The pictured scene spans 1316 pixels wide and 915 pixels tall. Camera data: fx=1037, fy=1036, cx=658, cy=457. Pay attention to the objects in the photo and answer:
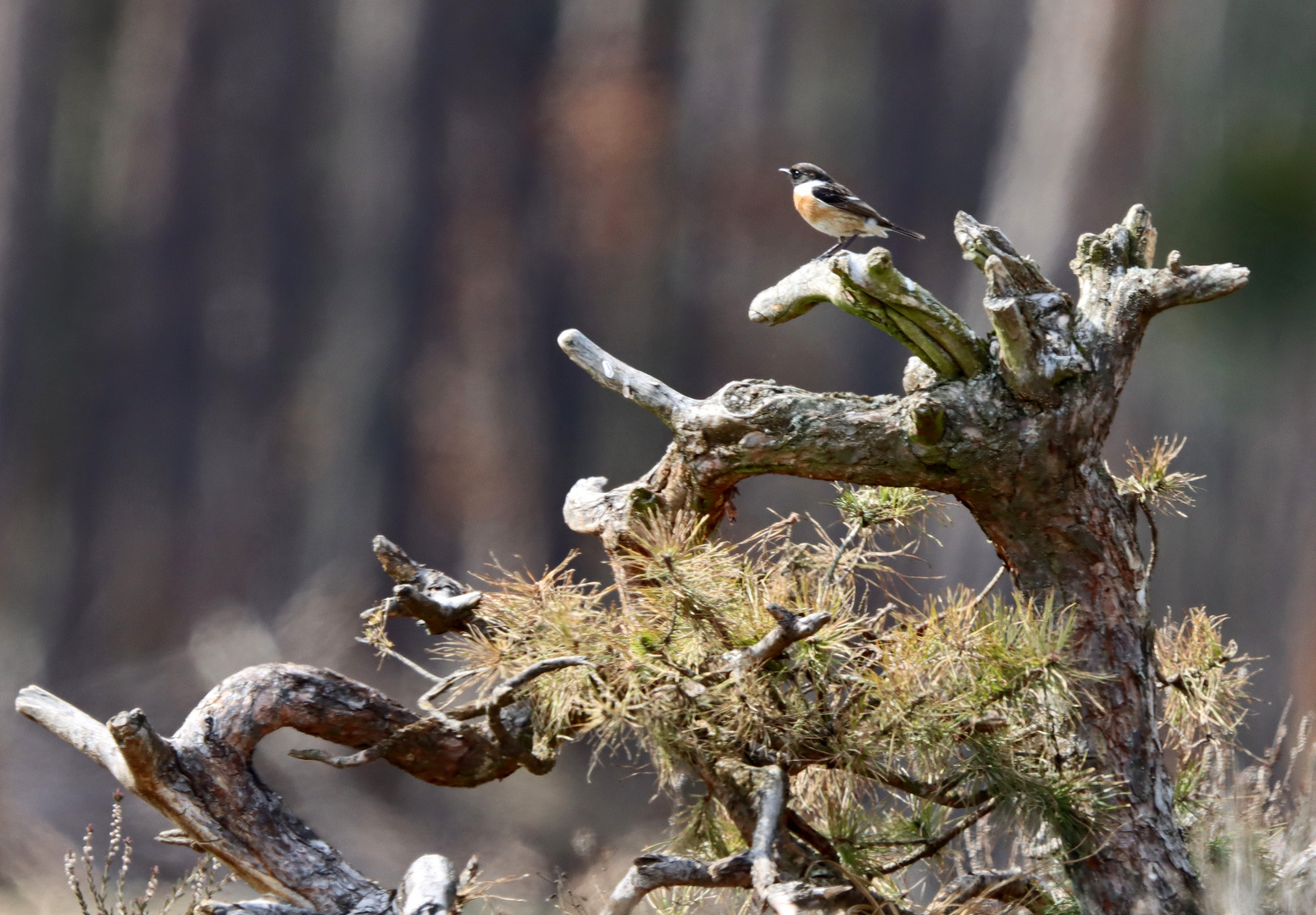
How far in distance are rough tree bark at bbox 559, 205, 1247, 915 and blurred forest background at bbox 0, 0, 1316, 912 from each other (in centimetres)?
144

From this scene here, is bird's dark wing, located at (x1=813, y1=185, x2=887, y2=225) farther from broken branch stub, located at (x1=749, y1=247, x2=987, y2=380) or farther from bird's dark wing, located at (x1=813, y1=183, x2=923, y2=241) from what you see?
broken branch stub, located at (x1=749, y1=247, x2=987, y2=380)

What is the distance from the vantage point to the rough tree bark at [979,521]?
123cm

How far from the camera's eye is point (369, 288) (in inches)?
Answer: 113

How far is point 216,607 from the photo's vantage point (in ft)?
9.19

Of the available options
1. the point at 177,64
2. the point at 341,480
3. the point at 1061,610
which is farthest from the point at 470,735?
the point at 177,64

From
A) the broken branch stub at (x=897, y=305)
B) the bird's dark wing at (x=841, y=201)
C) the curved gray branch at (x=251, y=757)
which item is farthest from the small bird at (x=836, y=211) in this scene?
the curved gray branch at (x=251, y=757)

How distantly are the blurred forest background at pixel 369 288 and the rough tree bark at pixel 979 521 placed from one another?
4.68ft

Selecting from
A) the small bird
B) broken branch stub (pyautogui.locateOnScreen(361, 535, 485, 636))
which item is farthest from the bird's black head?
broken branch stub (pyautogui.locateOnScreen(361, 535, 485, 636))

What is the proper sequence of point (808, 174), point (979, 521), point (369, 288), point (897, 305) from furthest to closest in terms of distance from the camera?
1. point (369, 288)
2. point (808, 174)
3. point (979, 521)
4. point (897, 305)

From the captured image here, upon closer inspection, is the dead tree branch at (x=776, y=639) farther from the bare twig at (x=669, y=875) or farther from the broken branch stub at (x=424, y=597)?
the broken branch stub at (x=424, y=597)

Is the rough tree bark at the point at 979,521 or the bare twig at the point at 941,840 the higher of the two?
the rough tree bark at the point at 979,521

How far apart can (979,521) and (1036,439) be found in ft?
0.52

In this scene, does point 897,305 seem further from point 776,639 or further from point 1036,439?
point 776,639

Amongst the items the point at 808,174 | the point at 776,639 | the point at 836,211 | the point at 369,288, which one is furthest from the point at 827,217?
the point at 369,288
